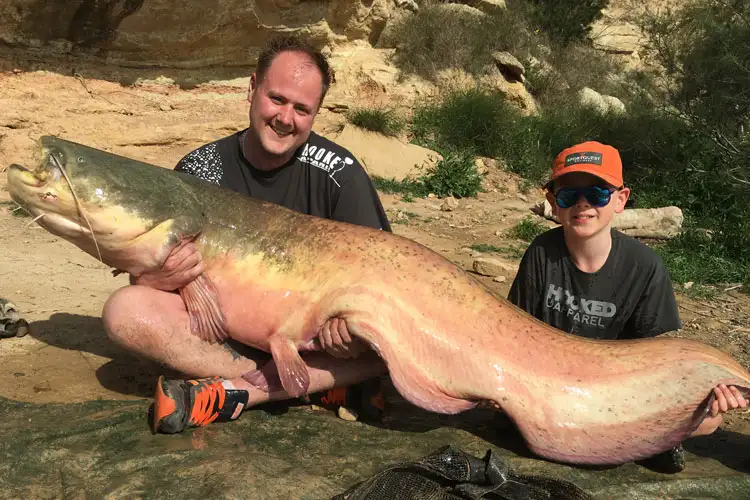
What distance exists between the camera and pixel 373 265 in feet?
9.73

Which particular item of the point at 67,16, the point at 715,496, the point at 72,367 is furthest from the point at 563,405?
the point at 67,16

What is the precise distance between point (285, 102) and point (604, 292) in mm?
1869

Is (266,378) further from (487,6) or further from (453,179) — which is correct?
(487,6)

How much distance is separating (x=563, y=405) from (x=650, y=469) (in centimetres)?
51

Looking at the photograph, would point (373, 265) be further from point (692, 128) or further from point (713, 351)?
point (692, 128)

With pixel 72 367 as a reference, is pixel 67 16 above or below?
above

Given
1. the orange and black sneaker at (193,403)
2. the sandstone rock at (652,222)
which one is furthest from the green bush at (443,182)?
the orange and black sneaker at (193,403)

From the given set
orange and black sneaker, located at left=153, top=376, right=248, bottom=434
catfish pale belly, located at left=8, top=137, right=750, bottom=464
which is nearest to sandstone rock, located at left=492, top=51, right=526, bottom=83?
catfish pale belly, located at left=8, top=137, right=750, bottom=464

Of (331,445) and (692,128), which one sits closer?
(331,445)

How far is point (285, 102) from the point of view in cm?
342

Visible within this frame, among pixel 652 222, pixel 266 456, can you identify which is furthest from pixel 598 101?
pixel 266 456

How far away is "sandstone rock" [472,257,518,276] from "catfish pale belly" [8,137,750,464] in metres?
3.23

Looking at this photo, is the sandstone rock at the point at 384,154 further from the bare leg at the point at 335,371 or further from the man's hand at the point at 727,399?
the man's hand at the point at 727,399

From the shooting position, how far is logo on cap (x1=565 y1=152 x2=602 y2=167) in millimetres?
3152
